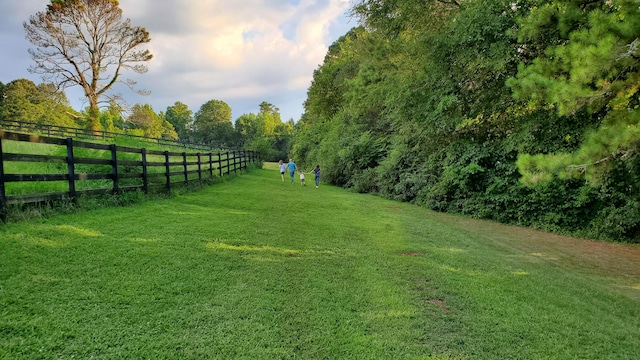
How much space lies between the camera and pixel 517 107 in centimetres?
924

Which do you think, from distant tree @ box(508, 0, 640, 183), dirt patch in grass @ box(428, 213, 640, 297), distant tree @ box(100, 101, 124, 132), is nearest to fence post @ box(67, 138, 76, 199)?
distant tree @ box(508, 0, 640, 183)

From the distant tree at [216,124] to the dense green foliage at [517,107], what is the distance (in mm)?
67907

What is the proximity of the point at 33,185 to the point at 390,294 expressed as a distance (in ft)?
21.0

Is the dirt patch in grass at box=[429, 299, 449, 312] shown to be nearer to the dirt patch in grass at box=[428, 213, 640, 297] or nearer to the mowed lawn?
the mowed lawn

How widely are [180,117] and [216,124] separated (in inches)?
767

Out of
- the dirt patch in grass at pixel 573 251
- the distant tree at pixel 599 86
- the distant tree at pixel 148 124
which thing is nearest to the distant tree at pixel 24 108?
the distant tree at pixel 148 124

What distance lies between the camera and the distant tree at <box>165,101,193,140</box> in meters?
90.9

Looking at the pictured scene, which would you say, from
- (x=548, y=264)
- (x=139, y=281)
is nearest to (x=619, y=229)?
(x=548, y=264)

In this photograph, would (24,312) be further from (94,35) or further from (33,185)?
(94,35)

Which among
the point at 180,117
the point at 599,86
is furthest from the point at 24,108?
the point at 180,117

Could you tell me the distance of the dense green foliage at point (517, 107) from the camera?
432 centimetres

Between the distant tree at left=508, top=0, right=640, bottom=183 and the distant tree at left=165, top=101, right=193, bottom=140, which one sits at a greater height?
the distant tree at left=165, top=101, right=193, bottom=140

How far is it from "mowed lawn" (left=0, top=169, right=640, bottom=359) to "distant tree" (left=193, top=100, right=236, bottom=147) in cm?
7656

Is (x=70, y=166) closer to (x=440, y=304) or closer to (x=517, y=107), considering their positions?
(x=440, y=304)
